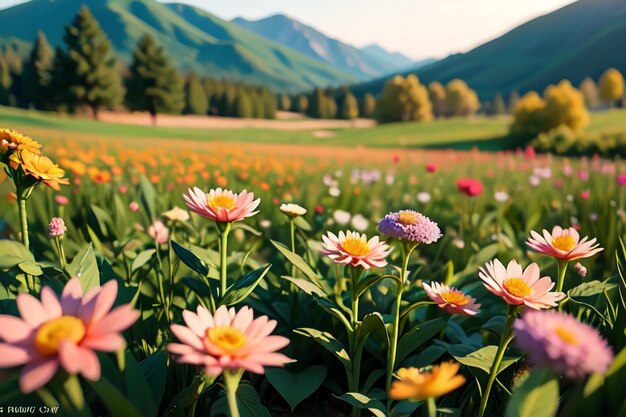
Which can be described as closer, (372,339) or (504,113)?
(372,339)

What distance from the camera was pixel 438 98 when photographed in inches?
1663

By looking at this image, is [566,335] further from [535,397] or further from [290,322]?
[290,322]

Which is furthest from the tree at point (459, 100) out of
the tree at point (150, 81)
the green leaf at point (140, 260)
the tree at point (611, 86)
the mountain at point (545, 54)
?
the green leaf at point (140, 260)

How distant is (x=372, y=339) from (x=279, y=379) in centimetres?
28

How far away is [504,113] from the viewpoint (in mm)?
48281

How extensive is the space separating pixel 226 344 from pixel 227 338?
0.08 feet

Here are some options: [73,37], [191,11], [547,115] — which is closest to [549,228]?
[547,115]

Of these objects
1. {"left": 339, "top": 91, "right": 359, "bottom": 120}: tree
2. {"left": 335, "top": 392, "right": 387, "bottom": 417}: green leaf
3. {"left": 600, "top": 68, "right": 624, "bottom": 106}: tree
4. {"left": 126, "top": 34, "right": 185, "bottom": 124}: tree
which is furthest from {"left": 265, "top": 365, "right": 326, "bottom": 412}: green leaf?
{"left": 339, "top": 91, "right": 359, "bottom": 120}: tree

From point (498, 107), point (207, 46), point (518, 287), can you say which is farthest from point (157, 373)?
point (207, 46)

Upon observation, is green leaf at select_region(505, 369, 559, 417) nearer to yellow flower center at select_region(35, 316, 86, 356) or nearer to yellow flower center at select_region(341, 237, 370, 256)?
yellow flower center at select_region(341, 237, 370, 256)

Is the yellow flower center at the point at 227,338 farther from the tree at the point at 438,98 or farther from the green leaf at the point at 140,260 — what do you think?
the tree at the point at 438,98

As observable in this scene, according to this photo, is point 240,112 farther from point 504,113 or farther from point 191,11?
point 191,11

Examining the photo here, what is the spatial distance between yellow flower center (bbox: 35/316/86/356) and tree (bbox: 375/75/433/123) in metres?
36.2

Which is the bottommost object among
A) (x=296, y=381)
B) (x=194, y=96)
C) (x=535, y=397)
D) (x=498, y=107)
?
(x=296, y=381)
